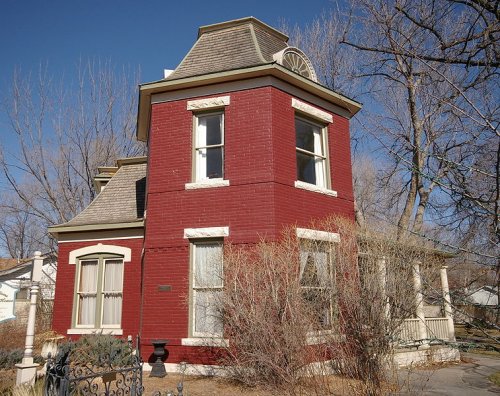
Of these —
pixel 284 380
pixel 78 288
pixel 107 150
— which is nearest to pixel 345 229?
pixel 284 380

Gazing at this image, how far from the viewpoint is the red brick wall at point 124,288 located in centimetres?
1148

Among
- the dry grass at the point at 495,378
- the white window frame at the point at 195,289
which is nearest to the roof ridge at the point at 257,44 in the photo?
the white window frame at the point at 195,289

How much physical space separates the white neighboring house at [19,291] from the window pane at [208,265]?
313 inches

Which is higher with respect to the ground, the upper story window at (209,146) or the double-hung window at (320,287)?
the upper story window at (209,146)

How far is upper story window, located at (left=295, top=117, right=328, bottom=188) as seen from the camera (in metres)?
11.3

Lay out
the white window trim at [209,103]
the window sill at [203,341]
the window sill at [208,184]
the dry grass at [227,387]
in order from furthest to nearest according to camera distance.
→ the white window trim at [209,103]
the window sill at [208,184]
the window sill at [203,341]
the dry grass at [227,387]

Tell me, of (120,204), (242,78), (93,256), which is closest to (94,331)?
(93,256)

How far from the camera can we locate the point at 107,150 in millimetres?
26391

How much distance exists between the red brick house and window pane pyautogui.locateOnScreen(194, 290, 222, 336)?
1.0 inches

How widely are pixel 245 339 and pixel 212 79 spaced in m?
6.37

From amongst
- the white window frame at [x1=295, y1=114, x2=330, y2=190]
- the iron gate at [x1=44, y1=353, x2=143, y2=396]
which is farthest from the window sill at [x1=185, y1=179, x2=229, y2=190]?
the iron gate at [x1=44, y1=353, x2=143, y2=396]

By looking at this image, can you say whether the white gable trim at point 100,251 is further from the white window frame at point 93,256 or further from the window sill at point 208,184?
the window sill at point 208,184

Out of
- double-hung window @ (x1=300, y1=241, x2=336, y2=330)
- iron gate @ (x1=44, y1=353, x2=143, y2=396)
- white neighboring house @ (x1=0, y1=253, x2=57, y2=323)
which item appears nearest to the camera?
iron gate @ (x1=44, y1=353, x2=143, y2=396)

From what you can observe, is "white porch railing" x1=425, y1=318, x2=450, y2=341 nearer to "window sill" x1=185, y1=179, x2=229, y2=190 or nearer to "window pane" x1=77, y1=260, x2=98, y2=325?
"window sill" x1=185, y1=179, x2=229, y2=190
